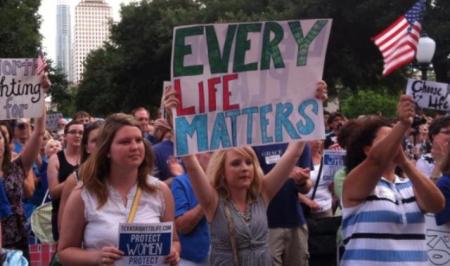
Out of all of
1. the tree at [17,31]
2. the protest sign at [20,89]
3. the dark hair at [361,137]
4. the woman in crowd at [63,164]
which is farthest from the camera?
the tree at [17,31]

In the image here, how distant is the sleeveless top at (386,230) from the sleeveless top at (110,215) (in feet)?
3.59

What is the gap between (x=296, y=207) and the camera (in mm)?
7652

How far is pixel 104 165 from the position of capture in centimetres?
471

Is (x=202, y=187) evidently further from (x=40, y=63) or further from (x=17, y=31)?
(x=17, y=31)

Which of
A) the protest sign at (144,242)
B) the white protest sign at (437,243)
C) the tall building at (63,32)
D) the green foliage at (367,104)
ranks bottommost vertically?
the white protest sign at (437,243)

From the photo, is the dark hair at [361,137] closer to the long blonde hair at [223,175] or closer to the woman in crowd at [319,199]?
the long blonde hair at [223,175]

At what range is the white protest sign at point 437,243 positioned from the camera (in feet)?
18.3

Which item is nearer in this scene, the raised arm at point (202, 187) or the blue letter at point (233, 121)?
the raised arm at point (202, 187)

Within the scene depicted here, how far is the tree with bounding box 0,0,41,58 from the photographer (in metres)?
33.0

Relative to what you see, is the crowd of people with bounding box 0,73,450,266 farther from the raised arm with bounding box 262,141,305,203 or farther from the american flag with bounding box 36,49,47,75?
the american flag with bounding box 36,49,47,75

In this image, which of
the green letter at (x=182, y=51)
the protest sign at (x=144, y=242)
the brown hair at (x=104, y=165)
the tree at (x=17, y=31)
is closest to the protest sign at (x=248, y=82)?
the green letter at (x=182, y=51)

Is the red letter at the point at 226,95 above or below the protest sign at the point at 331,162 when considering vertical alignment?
above

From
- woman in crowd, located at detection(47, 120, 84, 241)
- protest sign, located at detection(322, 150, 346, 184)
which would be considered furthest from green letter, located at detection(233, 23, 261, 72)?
protest sign, located at detection(322, 150, 346, 184)

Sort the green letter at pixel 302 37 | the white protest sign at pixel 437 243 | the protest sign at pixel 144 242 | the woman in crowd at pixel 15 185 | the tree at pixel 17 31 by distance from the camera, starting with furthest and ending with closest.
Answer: the tree at pixel 17 31
the woman in crowd at pixel 15 185
the white protest sign at pixel 437 243
the green letter at pixel 302 37
the protest sign at pixel 144 242
